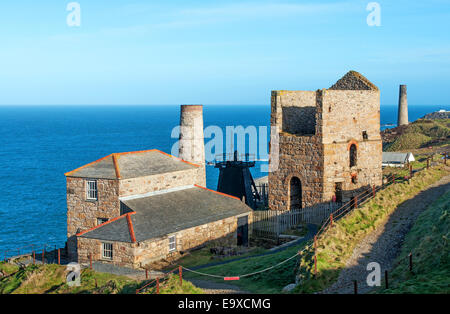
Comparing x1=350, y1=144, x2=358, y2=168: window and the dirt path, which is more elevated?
x1=350, y1=144, x2=358, y2=168: window

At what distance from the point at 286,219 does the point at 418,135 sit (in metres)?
57.7

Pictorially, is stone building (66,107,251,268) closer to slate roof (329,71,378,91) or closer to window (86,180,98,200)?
window (86,180,98,200)

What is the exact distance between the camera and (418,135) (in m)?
81.6

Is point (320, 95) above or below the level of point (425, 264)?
above

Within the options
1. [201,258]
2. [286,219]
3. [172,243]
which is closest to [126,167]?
[172,243]

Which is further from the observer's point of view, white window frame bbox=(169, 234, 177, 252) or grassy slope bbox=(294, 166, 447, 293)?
white window frame bbox=(169, 234, 177, 252)

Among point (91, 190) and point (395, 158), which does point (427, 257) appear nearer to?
point (91, 190)

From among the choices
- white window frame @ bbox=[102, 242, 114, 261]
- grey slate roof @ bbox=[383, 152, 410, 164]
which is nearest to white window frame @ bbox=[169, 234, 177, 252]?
white window frame @ bbox=[102, 242, 114, 261]

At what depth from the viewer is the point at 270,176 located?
3167cm

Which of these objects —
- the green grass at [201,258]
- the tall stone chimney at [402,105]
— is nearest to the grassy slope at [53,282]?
the green grass at [201,258]

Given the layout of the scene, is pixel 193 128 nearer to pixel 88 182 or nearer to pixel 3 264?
pixel 88 182

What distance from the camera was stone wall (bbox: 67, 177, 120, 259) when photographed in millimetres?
29000

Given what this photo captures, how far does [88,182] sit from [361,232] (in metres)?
15.7
